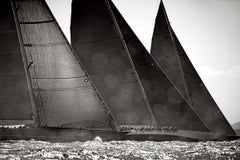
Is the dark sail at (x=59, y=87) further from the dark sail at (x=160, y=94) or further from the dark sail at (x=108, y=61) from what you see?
the dark sail at (x=160, y=94)

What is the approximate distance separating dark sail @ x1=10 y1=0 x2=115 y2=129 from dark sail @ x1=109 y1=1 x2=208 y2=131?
362cm

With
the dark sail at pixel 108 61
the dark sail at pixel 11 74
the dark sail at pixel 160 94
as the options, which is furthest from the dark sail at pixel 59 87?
the dark sail at pixel 160 94

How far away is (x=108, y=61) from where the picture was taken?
58.3ft

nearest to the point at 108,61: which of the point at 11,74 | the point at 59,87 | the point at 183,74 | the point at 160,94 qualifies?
the point at 160,94

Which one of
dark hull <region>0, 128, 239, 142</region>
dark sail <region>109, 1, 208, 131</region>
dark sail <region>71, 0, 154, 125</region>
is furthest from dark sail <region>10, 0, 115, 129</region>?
dark sail <region>109, 1, 208, 131</region>

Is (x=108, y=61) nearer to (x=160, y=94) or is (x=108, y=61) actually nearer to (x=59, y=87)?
(x=160, y=94)

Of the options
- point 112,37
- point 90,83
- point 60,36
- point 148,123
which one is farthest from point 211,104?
point 60,36

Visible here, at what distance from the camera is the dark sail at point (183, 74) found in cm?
1938

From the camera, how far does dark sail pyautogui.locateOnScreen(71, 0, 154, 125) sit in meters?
16.8

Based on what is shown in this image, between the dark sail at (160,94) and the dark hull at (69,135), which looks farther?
the dark sail at (160,94)

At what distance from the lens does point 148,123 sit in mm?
16172

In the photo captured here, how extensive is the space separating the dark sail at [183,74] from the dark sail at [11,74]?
939 cm

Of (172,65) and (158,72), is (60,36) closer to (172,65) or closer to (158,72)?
(158,72)

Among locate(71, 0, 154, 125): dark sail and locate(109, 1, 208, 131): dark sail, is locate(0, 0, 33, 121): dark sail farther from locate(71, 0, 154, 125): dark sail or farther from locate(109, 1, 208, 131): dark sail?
locate(109, 1, 208, 131): dark sail
